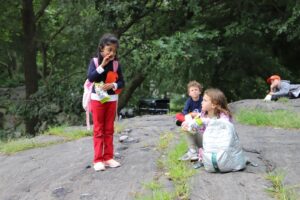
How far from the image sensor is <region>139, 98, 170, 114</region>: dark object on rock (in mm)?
23078

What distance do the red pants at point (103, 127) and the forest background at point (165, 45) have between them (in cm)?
693

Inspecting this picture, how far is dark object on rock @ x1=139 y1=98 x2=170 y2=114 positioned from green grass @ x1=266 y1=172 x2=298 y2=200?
56.7 ft

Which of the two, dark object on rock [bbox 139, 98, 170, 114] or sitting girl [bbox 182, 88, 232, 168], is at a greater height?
sitting girl [bbox 182, 88, 232, 168]

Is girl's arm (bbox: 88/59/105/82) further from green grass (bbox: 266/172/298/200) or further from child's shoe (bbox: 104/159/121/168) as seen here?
green grass (bbox: 266/172/298/200)

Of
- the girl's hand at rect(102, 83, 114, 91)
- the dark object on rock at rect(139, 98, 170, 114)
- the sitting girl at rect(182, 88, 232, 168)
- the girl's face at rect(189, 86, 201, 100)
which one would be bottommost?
the dark object on rock at rect(139, 98, 170, 114)

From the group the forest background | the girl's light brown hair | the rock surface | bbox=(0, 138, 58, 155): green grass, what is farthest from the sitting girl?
the forest background

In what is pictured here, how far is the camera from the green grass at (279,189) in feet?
15.4

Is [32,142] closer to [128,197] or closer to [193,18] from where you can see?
[128,197]

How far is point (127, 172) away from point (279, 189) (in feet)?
5.97

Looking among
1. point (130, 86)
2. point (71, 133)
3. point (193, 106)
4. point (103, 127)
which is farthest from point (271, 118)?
point (130, 86)

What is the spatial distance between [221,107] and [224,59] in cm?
1101

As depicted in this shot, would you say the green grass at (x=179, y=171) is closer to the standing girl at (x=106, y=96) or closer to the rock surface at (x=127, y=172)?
the rock surface at (x=127, y=172)

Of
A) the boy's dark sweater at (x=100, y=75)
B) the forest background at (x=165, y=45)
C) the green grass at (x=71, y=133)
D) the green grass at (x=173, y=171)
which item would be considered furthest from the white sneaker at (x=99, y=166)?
the forest background at (x=165, y=45)

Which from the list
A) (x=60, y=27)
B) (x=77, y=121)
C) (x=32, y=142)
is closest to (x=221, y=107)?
(x=32, y=142)
